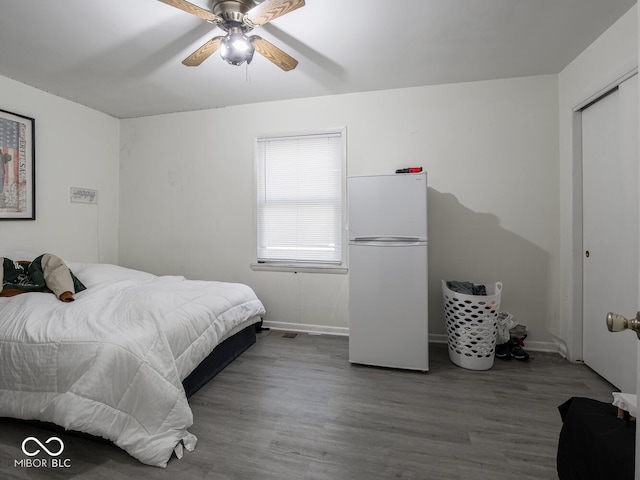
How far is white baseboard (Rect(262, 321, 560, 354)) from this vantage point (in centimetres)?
274

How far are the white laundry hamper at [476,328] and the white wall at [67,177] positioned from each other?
3.81 metres

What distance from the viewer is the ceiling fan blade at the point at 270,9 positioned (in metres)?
1.56

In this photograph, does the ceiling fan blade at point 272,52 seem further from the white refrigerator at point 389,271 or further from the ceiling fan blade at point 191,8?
the white refrigerator at point 389,271

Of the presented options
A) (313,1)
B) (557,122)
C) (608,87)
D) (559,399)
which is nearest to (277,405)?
(559,399)

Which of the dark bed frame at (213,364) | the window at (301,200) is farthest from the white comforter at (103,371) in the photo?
the window at (301,200)

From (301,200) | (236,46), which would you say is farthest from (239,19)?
(301,200)

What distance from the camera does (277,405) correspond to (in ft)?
6.32

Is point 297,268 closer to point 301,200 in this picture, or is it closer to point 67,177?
point 301,200

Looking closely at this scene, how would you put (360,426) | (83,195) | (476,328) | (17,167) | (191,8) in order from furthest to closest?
(83,195), (17,167), (476,328), (360,426), (191,8)

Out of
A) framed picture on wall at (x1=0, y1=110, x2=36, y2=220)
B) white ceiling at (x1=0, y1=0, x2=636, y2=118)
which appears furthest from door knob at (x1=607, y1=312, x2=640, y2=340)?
framed picture on wall at (x1=0, y1=110, x2=36, y2=220)

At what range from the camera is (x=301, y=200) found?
326 centimetres

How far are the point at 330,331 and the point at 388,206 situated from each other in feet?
4.95

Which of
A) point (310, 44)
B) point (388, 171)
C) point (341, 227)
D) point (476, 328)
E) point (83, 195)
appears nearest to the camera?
point (310, 44)

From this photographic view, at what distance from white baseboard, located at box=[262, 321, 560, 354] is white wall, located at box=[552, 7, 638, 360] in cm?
14
